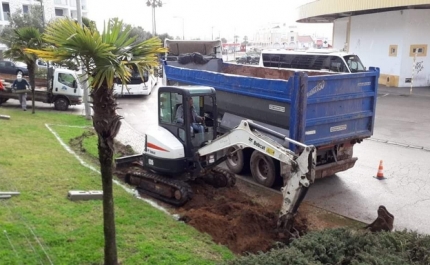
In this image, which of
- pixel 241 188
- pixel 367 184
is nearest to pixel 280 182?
pixel 241 188

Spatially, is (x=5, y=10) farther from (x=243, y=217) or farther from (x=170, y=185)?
(x=243, y=217)

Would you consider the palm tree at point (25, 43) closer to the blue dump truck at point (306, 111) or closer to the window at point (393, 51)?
the blue dump truck at point (306, 111)

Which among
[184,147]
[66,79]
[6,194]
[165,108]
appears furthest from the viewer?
[66,79]

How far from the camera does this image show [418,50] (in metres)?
29.4

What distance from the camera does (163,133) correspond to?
8.74m

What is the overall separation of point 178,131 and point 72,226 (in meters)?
2.97

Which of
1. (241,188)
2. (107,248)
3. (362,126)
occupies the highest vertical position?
(362,126)

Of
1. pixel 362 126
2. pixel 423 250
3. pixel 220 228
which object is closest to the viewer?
pixel 423 250

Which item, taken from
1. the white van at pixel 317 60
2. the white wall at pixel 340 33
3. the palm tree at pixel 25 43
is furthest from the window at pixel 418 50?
the palm tree at pixel 25 43

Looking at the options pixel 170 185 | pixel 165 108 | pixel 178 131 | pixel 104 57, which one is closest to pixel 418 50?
pixel 165 108

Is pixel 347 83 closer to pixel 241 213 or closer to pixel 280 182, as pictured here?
pixel 280 182

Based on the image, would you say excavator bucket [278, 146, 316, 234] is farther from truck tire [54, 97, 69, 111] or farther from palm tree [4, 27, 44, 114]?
truck tire [54, 97, 69, 111]

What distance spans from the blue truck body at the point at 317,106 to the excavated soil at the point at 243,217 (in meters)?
1.45

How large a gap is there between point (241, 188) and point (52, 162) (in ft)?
15.1
